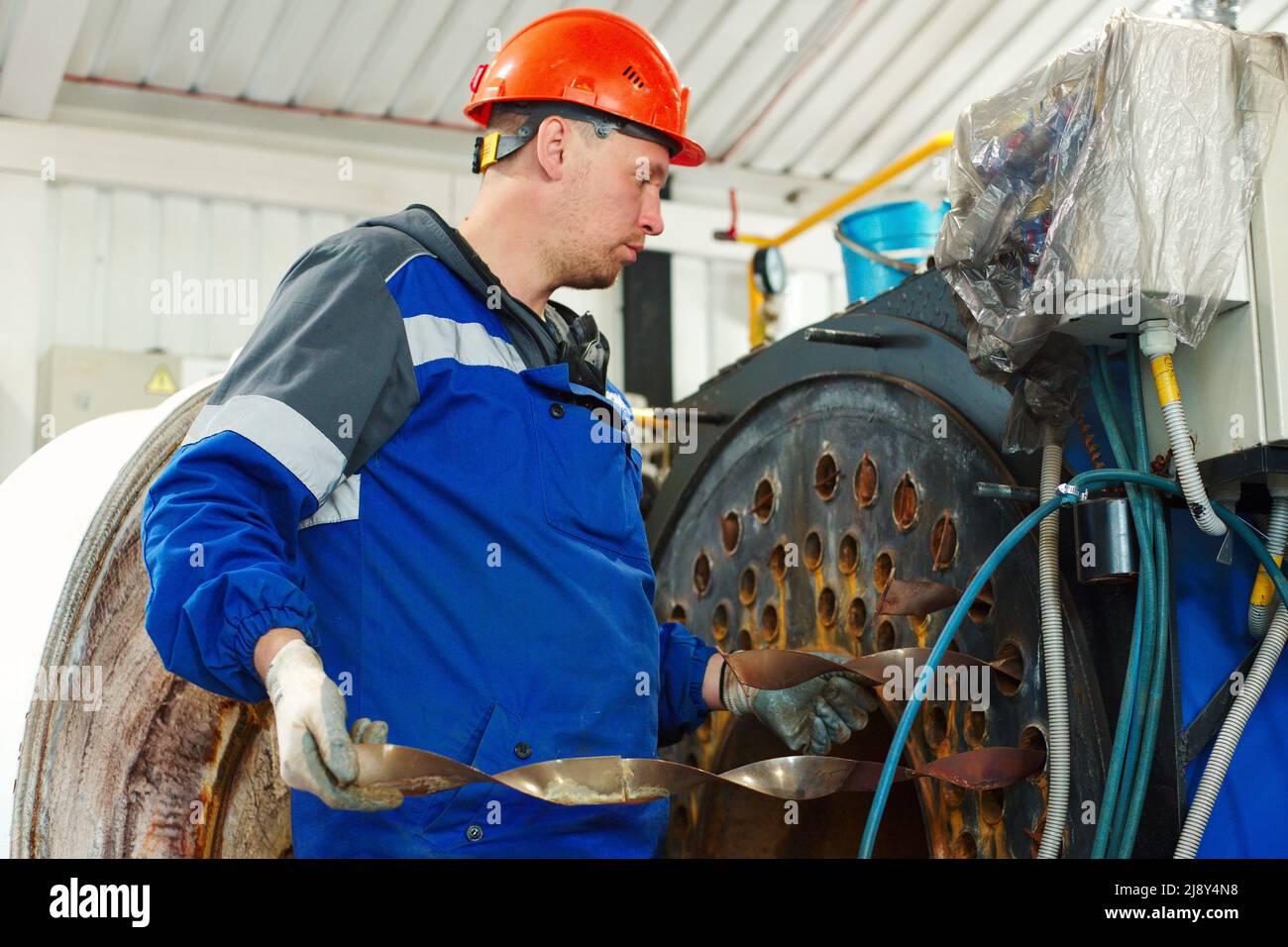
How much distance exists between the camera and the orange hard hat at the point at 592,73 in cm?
224

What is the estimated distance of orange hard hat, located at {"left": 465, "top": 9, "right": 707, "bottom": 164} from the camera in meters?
2.24

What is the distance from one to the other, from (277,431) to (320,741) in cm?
46

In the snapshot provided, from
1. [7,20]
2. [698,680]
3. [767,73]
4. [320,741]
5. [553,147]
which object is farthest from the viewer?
[767,73]

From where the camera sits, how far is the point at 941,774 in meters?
2.13

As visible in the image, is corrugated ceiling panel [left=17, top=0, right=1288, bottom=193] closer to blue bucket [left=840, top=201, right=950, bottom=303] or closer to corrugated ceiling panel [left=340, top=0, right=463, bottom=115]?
corrugated ceiling panel [left=340, top=0, right=463, bottom=115]

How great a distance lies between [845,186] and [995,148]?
14.2 feet

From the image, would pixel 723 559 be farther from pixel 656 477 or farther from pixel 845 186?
pixel 845 186

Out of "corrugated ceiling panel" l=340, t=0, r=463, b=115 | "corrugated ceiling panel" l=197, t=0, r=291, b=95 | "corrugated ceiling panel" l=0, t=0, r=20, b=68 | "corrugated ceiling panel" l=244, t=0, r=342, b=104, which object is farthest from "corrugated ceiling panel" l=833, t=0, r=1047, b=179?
"corrugated ceiling panel" l=0, t=0, r=20, b=68

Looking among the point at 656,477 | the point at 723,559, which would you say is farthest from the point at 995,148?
the point at 656,477

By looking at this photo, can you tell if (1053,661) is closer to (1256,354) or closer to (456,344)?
(1256,354)

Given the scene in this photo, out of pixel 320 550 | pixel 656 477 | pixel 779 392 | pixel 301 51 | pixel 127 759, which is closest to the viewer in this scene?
pixel 320 550

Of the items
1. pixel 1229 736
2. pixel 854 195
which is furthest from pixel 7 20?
pixel 1229 736

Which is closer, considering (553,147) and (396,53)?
(553,147)

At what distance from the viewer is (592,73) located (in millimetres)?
2242
